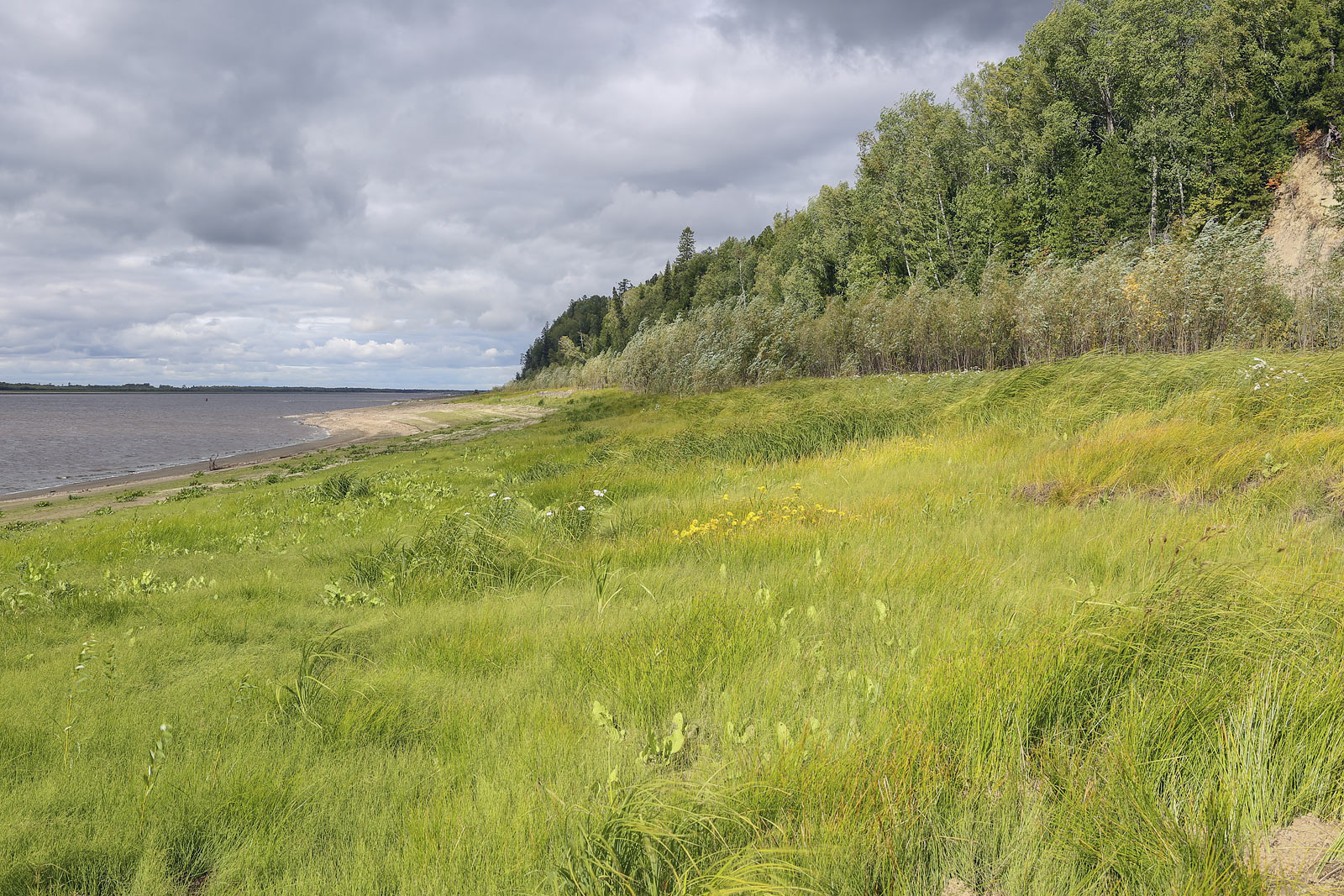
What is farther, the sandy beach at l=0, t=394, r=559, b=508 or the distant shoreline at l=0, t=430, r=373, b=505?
the sandy beach at l=0, t=394, r=559, b=508

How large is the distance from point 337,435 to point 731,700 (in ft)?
176

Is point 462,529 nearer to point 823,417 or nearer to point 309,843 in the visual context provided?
point 309,843

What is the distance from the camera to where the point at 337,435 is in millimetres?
48719


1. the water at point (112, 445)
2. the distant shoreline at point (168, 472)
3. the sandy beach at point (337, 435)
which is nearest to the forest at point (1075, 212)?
the sandy beach at point (337, 435)

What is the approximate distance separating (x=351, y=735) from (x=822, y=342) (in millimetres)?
41653

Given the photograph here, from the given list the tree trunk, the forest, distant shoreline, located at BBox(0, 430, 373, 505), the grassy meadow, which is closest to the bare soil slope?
the forest

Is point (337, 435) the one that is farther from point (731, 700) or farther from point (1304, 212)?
point (1304, 212)

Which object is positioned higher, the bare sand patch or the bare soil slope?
the bare soil slope

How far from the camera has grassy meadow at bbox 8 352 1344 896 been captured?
1.86 m

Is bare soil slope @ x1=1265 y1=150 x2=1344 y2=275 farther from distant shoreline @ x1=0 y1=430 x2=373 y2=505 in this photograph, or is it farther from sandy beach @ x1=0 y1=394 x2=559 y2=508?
distant shoreline @ x1=0 y1=430 x2=373 y2=505

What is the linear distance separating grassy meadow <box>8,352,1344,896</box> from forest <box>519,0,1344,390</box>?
846 inches

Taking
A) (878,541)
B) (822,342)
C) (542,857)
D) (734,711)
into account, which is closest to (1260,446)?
(878,541)

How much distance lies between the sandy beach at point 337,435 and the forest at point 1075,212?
1373 cm

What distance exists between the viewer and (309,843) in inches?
83.8
